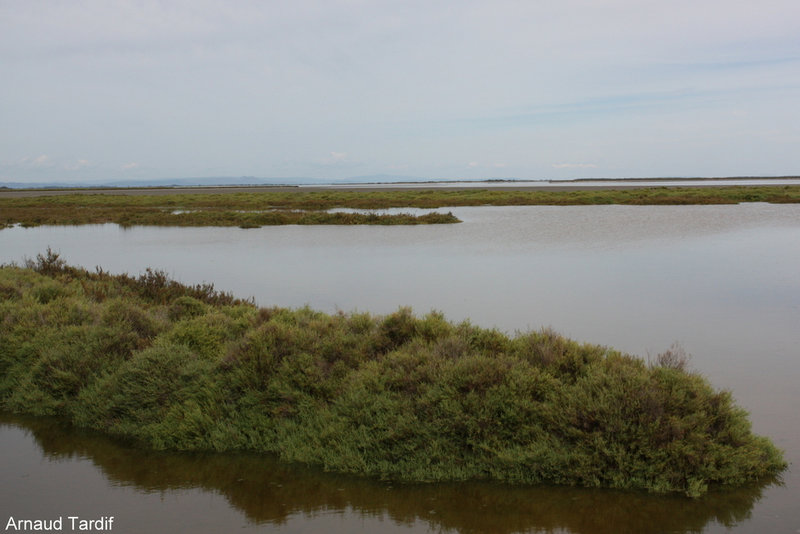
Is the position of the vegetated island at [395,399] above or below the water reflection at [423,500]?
above

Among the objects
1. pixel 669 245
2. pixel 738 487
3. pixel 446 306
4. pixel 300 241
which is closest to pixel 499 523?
pixel 738 487

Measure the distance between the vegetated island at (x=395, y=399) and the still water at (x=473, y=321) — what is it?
249 mm

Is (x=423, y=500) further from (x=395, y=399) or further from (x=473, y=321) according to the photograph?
(x=473, y=321)

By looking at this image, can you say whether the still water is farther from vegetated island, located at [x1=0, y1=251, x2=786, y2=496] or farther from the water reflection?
vegetated island, located at [x1=0, y1=251, x2=786, y2=496]

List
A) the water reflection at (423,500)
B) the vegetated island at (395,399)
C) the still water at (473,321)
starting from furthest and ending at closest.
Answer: the vegetated island at (395,399) → the still water at (473,321) → the water reflection at (423,500)

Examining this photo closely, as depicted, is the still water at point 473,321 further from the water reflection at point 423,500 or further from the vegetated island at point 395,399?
the vegetated island at point 395,399

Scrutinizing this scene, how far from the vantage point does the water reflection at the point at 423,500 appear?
4.99 m

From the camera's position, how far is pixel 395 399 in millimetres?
6465

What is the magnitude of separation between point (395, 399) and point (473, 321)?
5.11 meters

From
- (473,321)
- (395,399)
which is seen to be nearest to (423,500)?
(395,399)

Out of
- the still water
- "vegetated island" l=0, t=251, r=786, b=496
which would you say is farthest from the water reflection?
"vegetated island" l=0, t=251, r=786, b=496

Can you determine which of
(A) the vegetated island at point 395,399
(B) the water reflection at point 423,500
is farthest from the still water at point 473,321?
(A) the vegetated island at point 395,399

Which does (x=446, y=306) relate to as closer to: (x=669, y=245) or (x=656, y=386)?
(x=656, y=386)

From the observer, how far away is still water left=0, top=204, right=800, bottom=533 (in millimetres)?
5164
